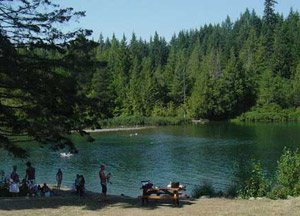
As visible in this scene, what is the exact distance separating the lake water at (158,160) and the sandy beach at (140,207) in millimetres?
6417

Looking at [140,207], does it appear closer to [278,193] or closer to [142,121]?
[278,193]

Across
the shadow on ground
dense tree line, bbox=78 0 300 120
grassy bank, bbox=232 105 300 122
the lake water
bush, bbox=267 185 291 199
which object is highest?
dense tree line, bbox=78 0 300 120

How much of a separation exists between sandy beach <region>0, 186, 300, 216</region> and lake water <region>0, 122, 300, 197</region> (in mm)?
6417

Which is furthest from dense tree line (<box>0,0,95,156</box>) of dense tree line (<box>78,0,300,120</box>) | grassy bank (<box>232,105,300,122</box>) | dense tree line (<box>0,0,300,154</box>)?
grassy bank (<box>232,105,300,122</box>)

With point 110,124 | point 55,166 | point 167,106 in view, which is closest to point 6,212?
point 55,166

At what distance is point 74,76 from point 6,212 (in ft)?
17.9

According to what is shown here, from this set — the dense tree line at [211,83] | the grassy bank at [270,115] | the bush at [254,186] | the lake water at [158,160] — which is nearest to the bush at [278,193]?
the bush at [254,186]

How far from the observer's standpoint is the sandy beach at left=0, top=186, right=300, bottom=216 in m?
13.6

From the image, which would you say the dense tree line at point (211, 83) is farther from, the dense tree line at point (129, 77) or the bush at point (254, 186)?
the bush at point (254, 186)

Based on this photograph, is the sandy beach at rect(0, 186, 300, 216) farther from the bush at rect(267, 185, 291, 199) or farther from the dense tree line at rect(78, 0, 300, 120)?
the dense tree line at rect(78, 0, 300, 120)

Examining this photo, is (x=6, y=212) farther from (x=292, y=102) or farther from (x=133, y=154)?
(x=292, y=102)

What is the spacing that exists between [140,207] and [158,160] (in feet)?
72.3

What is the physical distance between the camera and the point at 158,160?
3678 centimetres

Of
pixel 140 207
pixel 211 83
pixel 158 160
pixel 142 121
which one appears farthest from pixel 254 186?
pixel 211 83
